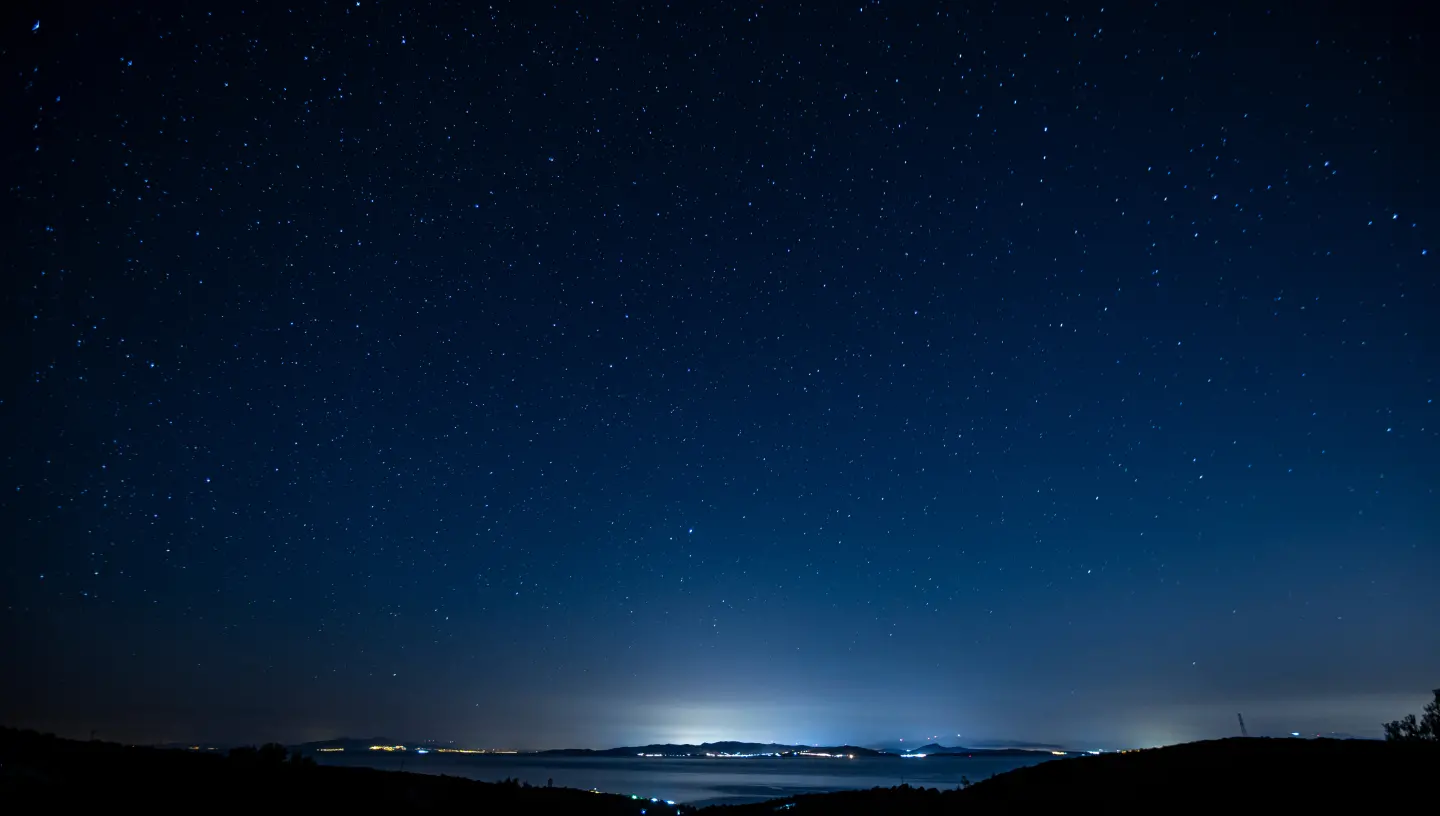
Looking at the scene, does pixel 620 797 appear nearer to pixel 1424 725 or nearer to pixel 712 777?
pixel 1424 725

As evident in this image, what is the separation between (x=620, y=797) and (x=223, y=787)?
7.35 metres

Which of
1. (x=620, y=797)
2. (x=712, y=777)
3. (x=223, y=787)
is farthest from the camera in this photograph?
(x=712, y=777)

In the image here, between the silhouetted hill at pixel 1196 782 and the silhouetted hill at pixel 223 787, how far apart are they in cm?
446

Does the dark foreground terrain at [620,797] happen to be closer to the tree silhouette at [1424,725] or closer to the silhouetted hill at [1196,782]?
the silhouetted hill at [1196,782]

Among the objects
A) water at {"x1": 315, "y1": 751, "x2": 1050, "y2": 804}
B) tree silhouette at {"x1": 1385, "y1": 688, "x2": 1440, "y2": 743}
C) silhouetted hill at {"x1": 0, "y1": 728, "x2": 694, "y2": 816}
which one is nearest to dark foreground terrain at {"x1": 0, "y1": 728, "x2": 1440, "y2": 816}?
silhouetted hill at {"x1": 0, "y1": 728, "x2": 694, "y2": 816}

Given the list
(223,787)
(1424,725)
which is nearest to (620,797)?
(223,787)

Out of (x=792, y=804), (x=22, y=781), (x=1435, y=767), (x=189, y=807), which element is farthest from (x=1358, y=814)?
(x=22, y=781)

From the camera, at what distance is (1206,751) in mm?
14203

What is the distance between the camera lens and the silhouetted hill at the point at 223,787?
353 inches

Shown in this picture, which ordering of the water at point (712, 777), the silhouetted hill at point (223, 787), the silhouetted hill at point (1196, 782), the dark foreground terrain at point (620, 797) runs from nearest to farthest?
the silhouetted hill at point (223, 787) < the dark foreground terrain at point (620, 797) < the silhouetted hill at point (1196, 782) < the water at point (712, 777)

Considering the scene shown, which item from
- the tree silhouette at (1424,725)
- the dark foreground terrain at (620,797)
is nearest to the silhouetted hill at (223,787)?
the dark foreground terrain at (620,797)

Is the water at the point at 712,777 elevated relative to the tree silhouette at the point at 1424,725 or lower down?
lower down

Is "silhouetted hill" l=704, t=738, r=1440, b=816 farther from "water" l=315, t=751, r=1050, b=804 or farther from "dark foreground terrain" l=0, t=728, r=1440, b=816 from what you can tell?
"water" l=315, t=751, r=1050, b=804

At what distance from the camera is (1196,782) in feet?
39.3
